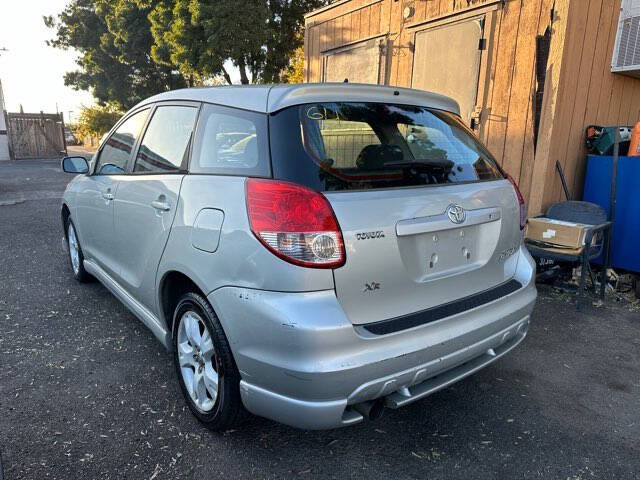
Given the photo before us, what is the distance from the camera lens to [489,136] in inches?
221

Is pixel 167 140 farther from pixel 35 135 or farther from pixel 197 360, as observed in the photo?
pixel 35 135

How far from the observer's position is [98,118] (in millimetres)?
27125

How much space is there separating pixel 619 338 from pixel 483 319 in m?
2.12

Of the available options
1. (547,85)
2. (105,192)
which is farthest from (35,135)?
(547,85)

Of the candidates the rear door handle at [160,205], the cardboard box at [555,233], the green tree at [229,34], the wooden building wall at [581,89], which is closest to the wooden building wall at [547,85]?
the wooden building wall at [581,89]

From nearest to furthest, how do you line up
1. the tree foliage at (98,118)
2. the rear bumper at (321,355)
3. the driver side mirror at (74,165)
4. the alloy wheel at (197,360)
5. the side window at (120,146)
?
1. the rear bumper at (321,355)
2. the alloy wheel at (197,360)
3. the side window at (120,146)
4. the driver side mirror at (74,165)
5. the tree foliage at (98,118)

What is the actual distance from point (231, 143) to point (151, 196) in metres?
0.69

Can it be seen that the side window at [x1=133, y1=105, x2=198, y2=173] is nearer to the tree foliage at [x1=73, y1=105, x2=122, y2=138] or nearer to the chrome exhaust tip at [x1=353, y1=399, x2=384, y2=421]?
the chrome exhaust tip at [x1=353, y1=399, x2=384, y2=421]

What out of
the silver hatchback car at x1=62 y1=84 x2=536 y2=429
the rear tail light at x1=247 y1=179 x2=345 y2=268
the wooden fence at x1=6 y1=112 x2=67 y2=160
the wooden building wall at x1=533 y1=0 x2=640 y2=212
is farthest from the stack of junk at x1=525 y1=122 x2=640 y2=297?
the wooden fence at x1=6 y1=112 x2=67 y2=160

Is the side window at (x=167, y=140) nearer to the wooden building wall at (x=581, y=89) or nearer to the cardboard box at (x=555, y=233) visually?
the cardboard box at (x=555, y=233)

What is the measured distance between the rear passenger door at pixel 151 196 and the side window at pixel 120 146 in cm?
18

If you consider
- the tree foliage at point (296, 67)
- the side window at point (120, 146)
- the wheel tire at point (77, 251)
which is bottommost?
the wheel tire at point (77, 251)

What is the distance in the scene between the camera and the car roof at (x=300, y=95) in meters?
2.05

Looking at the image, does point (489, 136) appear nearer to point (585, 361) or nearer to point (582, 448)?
point (585, 361)
